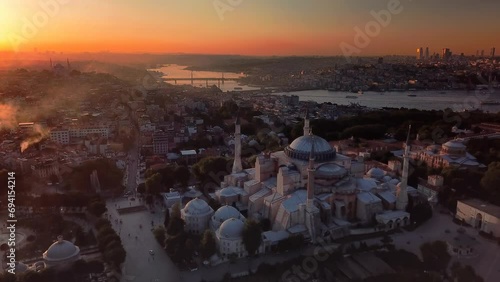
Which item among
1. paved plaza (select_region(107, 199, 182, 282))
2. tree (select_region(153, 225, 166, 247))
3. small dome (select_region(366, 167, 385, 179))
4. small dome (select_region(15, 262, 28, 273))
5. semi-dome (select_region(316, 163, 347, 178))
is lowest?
paved plaza (select_region(107, 199, 182, 282))

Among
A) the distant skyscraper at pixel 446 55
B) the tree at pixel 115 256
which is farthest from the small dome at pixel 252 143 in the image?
the distant skyscraper at pixel 446 55

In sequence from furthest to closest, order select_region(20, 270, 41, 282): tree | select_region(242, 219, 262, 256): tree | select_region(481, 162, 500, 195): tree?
select_region(481, 162, 500, 195): tree → select_region(242, 219, 262, 256): tree → select_region(20, 270, 41, 282): tree

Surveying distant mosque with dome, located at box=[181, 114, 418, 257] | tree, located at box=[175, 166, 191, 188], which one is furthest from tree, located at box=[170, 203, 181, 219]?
tree, located at box=[175, 166, 191, 188]

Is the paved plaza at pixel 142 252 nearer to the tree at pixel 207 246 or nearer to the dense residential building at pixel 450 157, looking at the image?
the tree at pixel 207 246

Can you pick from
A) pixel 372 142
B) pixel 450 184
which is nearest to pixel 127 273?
pixel 450 184

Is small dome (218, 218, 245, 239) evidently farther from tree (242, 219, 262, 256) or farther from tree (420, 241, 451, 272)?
tree (420, 241, 451, 272)

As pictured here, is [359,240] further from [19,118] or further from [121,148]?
[19,118]

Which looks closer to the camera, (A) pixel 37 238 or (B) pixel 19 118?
(A) pixel 37 238
